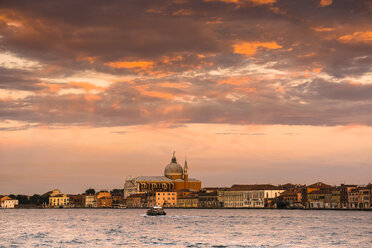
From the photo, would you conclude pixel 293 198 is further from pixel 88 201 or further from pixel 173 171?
pixel 88 201

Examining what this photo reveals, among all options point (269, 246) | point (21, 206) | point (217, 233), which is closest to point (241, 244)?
point (269, 246)

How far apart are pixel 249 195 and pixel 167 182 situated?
99.8 feet

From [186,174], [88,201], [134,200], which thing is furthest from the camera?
[88,201]

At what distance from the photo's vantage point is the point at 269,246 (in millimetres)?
35812

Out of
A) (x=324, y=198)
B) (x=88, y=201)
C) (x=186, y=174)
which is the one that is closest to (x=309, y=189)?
(x=324, y=198)

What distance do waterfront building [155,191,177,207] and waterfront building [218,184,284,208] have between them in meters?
13.6

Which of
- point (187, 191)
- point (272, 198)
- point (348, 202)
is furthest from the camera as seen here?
point (187, 191)

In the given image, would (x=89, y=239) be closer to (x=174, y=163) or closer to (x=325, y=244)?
(x=325, y=244)

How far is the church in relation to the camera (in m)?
168

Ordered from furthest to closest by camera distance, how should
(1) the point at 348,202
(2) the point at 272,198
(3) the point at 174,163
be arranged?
(3) the point at 174,163, (2) the point at 272,198, (1) the point at 348,202

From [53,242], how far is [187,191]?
407 ft

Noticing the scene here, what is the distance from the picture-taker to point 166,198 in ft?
522

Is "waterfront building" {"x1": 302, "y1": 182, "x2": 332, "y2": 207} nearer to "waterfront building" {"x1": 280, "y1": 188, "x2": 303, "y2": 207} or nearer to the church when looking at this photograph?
"waterfront building" {"x1": 280, "y1": 188, "x2": 303, "y2": 207}

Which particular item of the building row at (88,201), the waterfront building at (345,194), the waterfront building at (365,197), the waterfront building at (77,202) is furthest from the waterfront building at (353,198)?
the waterfront building at (77,202)
